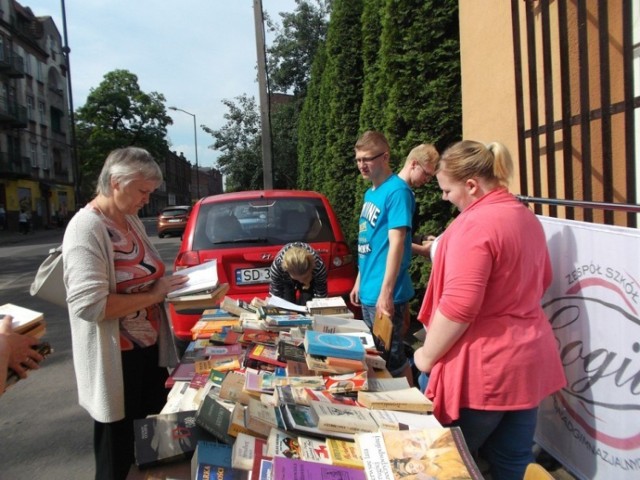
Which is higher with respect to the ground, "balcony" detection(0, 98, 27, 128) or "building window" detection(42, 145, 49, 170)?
"balcony" detection(0, 98, 27, 128)

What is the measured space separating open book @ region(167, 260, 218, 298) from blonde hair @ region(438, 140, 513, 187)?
48.3 inches

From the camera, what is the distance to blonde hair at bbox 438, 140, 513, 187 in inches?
71.2

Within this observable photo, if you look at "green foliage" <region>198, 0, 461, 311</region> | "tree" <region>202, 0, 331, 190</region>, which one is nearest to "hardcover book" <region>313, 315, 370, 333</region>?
"green foliage" <region>198, 0, 461, 311</region>

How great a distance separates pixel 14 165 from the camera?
32281 mm

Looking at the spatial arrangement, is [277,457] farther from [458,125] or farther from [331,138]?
[331,138]

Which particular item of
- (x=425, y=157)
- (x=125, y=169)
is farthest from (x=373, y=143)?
(x=125, y=169)

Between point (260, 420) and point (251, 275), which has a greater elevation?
point (251, 275)

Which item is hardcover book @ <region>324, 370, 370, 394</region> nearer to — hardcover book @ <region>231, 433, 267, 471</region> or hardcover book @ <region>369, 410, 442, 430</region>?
hardcover book @ <region>369, 410, 442, 430</region>

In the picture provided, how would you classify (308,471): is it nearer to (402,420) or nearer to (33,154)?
(402,420)

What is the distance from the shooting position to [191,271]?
2453 millimetres

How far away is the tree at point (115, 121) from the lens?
43.1 m

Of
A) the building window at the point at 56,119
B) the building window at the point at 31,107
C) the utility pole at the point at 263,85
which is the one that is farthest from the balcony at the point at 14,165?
the utility pole at the point at 263,85

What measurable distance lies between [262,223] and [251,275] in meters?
0.53

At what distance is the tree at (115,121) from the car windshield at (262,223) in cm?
4315
